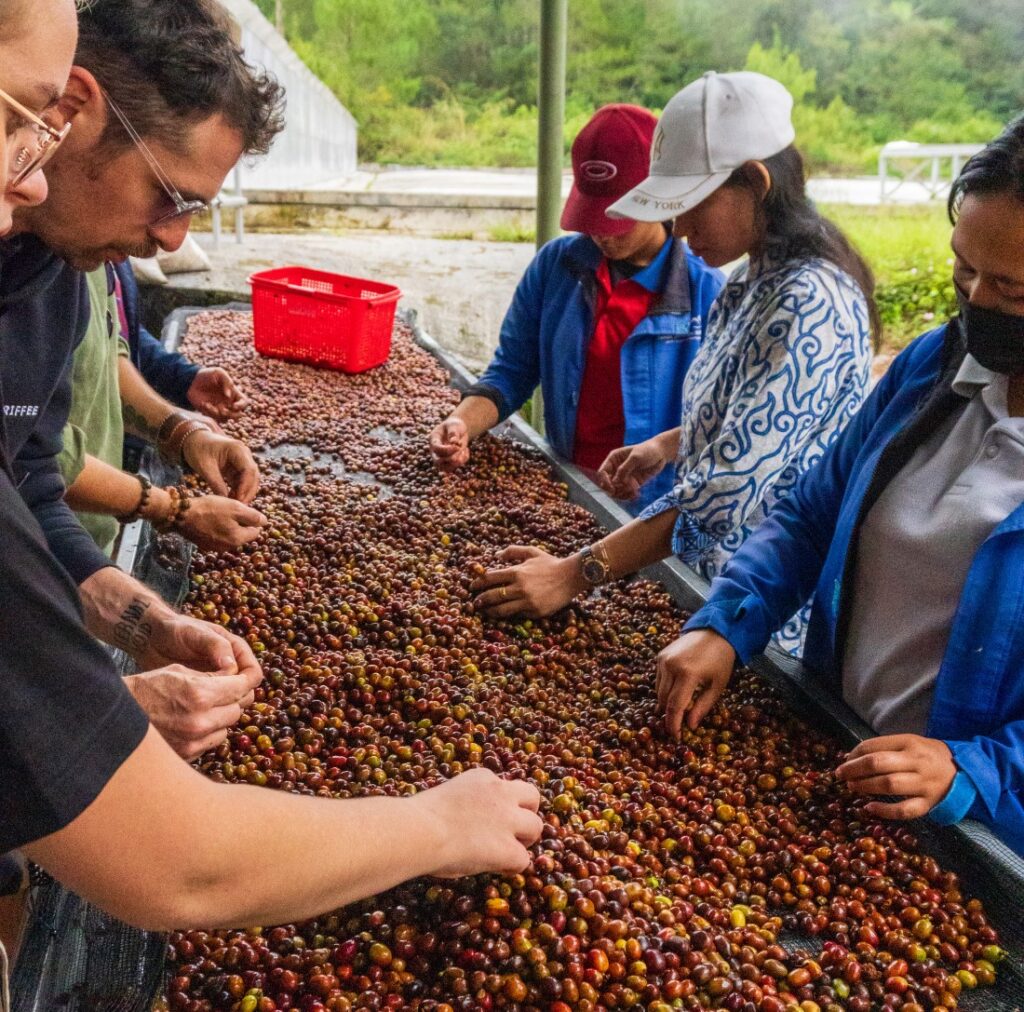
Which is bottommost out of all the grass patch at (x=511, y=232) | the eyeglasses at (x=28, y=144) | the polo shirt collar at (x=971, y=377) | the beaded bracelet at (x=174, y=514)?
the grass patch at (x=511, y=232)

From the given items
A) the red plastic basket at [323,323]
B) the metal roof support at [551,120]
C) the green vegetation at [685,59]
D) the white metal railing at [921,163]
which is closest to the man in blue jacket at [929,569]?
the red plastic basket at [323,323]

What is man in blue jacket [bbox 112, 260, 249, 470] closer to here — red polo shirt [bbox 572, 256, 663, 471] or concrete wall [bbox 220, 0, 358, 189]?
red polo shirt [bbox 572, 256, 663, 471]

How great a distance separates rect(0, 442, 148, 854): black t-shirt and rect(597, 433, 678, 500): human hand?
2.56m

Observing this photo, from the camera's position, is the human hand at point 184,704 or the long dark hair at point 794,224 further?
the long dark hair at point 794,224

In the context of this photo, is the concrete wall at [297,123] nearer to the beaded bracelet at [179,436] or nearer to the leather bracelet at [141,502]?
the beaded bracelet at [179,436]

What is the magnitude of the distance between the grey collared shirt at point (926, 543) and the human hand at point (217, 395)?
281cm

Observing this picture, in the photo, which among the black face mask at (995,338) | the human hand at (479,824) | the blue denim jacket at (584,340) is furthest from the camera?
the blue denim jacket at (584,340)

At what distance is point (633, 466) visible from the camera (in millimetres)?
3359

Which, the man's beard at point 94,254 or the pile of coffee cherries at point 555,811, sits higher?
the man's beard at point 94,254

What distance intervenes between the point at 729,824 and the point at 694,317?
90.4 inches

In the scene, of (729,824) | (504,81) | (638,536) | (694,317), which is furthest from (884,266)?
(729,824)

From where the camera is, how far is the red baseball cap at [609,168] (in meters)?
3.41

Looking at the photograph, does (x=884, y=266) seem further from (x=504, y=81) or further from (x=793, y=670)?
(x=793, y=670)

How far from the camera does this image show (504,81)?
14.8m
